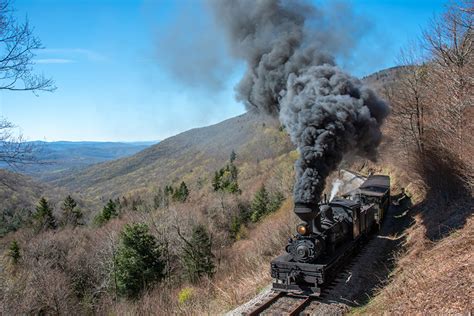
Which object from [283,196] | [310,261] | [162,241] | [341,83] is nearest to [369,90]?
[341,83]

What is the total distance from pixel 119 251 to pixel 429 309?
2575 centimetres

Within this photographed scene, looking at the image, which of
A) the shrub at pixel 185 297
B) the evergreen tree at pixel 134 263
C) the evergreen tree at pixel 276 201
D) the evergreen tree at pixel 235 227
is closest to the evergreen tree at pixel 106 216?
the evergreen tree at pixel 235 227

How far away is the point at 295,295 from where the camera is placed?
11984 millimetres

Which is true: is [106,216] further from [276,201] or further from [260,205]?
[276,201]

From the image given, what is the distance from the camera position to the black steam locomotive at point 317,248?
11.7 meters

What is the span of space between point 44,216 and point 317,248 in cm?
4614

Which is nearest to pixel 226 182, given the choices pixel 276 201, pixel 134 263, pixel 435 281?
pixel 276 201

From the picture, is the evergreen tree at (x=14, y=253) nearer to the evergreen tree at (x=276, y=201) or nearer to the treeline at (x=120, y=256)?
the treeline at (x=120, y=256)

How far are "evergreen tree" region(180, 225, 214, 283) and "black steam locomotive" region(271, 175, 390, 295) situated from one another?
18194mm

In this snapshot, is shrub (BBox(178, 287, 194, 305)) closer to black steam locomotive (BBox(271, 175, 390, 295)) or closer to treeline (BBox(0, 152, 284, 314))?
treeline (BBox(0, 152, 284, 314))

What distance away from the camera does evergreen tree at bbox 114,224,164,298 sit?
28.5 m

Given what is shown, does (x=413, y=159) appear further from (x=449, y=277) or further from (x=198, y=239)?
(x=198, y=239)

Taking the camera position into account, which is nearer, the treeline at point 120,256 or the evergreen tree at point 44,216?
the treeline at point 120,256

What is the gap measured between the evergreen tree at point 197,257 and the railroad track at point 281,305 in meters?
19.6
